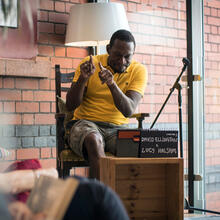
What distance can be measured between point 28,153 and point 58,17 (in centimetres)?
118

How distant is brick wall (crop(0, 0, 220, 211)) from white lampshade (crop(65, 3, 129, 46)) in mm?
247

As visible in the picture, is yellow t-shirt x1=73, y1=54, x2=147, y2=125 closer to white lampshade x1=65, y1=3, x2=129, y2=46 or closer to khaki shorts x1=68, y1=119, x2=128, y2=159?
khaki shorts x1=68, y1=119, x2=128, y2=159

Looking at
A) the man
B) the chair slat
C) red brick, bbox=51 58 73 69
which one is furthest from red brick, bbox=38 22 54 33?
the man

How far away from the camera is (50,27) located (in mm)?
3781

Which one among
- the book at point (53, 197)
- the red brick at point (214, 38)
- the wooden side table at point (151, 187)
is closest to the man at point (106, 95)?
the wooden side table at point (151, 187)

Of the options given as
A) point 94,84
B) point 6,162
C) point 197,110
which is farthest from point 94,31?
point 6,162

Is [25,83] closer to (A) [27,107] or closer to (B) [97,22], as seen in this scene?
(A) [27,107]

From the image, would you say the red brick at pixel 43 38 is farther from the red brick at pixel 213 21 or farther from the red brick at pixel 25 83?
the red brick at pixel 213 21

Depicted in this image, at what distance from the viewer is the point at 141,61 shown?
3682 millimetres

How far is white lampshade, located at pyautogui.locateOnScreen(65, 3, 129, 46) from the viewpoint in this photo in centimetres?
348

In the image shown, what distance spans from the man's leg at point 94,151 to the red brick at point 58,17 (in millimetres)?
1554

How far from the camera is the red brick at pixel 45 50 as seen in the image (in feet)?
12.2

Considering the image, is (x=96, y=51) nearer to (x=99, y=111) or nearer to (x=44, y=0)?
(x=44, y=0)

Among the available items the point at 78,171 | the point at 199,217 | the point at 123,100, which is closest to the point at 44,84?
the point at 78,171
